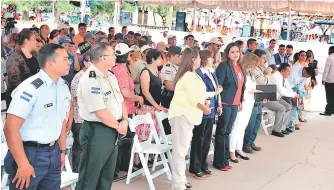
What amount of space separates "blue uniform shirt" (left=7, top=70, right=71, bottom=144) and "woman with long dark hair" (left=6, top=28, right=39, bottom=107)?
2.14 meters

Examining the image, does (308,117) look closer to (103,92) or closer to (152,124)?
(152,124)

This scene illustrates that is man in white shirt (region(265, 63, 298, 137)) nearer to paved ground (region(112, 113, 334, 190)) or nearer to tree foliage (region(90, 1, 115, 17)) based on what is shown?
paved ground (region(112, 113, 334, 190))

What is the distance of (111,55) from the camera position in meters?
3.56

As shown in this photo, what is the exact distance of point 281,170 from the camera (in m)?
6.07

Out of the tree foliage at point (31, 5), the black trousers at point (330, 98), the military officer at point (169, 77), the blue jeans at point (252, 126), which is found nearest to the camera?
the military officer at point (169, 77)

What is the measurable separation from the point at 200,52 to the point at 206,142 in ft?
3.40

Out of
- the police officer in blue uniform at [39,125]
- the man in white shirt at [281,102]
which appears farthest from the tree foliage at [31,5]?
the police officer in blue uniform at [39,125]

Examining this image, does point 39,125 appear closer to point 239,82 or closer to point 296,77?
point 239,82

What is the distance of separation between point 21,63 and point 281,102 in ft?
15.8

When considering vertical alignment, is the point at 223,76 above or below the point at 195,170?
above

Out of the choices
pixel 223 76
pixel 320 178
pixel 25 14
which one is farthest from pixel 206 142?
pixel 25 14

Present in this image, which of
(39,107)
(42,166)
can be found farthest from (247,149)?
(39,107)

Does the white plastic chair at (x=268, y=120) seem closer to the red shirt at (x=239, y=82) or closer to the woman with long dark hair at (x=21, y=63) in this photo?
the red shirt at (x=239, y=82)

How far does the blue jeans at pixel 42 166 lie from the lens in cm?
282
